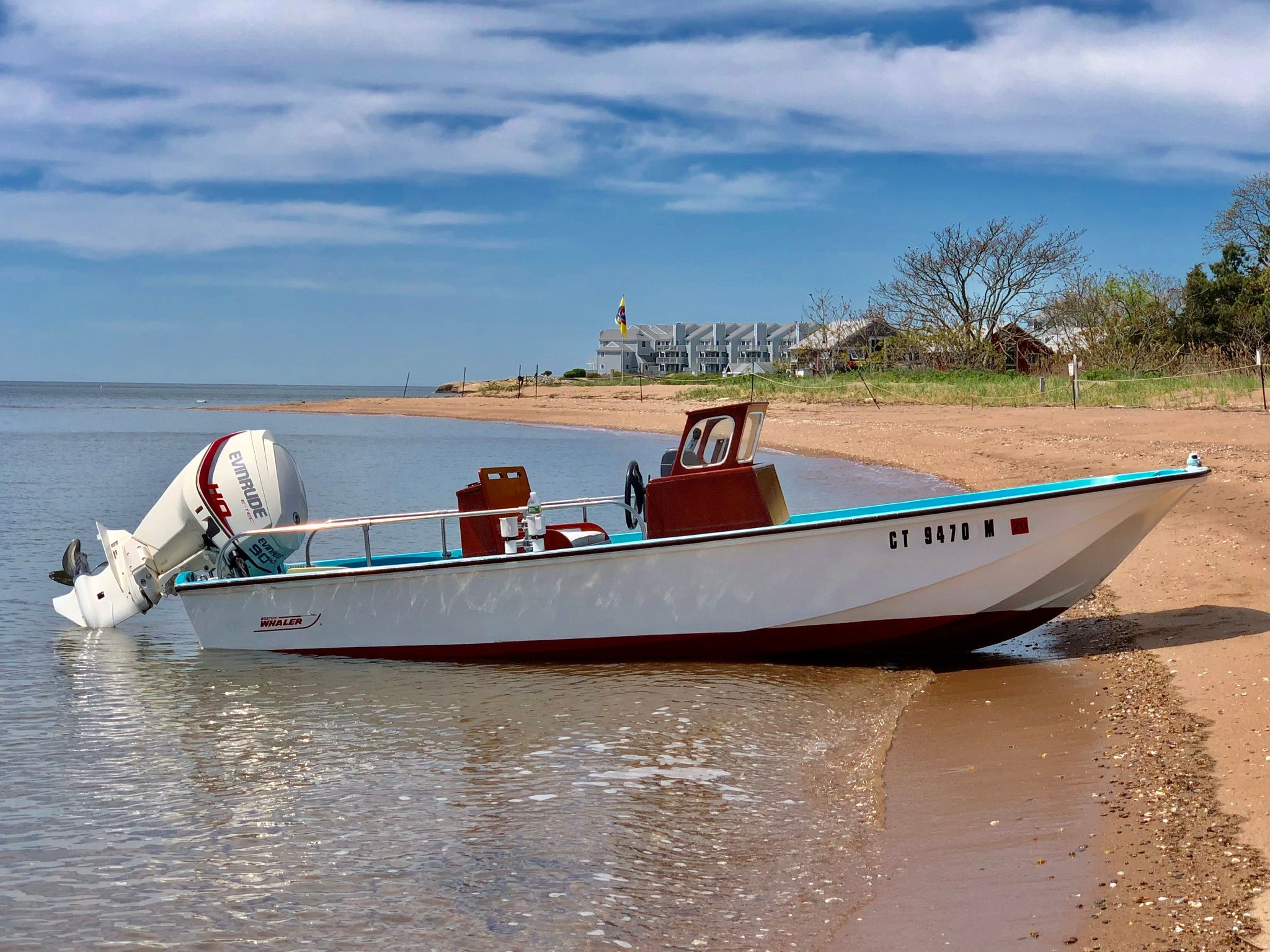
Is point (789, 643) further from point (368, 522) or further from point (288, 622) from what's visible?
point (288, 622)

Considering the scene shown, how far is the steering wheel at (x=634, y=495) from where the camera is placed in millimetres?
9828

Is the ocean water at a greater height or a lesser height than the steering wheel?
lesser

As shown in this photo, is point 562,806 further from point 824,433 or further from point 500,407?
point 500,407

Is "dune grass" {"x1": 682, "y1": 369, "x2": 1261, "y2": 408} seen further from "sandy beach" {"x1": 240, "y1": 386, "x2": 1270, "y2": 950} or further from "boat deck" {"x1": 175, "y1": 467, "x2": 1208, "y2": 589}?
"boat deck" {"x1": 175, "y1": 467, "x2": 1208, "y2": 589}

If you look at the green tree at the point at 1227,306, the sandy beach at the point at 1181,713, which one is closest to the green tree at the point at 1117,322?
the green tree at the point at 1227,306

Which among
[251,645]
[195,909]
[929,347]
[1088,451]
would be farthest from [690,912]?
[929,347]

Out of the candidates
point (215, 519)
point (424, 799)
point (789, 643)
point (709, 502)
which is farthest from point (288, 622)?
point (789, 643)

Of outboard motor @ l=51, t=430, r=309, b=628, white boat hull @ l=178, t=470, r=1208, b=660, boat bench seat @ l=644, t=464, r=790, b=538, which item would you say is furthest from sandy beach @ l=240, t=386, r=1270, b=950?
outboard motor @ l=51, t=430, r=309, b=628

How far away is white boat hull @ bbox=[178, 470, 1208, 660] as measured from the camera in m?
8.42

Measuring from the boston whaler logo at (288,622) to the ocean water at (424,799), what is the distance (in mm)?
303

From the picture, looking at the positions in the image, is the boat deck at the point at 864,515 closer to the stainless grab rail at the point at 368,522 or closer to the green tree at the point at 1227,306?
the stainless grab rail at the point at 368,522

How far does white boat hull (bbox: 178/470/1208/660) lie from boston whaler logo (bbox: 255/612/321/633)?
19 millimetres

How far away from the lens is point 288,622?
10.1 meters

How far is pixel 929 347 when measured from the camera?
181 feet
